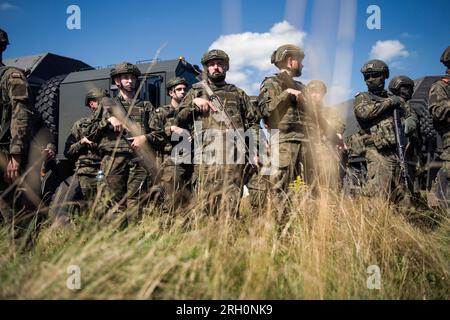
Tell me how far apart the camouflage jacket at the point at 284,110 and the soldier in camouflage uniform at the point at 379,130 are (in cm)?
89

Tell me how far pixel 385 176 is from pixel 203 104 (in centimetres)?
244

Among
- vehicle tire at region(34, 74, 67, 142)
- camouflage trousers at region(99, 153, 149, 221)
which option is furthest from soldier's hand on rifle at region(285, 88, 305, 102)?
vehicle tire at region(34, 74, 67, 142)

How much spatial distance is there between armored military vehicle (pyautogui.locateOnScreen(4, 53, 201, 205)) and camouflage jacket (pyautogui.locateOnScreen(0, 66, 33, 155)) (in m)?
2.50

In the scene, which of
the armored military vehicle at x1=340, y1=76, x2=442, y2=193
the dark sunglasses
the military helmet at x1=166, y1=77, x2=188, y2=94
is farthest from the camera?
the armored military vehicle at x1=340, y1=76, x2=442, y2=193

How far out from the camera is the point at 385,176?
462cm

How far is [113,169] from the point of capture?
4.46 metres

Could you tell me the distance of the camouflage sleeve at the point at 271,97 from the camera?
4.21 meters

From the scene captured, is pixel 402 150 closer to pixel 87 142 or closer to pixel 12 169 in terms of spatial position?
pixel 87 142

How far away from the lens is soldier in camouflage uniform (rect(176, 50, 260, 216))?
3684 mm

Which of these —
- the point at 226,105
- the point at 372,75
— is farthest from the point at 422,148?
the point at 226,105
